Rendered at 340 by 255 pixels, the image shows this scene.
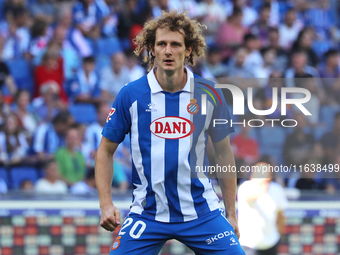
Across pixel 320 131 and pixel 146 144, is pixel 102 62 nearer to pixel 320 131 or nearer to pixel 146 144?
pixel 320 131

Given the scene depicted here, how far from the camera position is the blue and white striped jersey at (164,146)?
3.63m

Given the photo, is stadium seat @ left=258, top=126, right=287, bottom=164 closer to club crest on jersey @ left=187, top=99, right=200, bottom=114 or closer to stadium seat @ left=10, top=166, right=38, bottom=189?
stadium seat @ left=10, top=166, right=38, bottom=189

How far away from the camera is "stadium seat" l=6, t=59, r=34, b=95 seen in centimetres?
875

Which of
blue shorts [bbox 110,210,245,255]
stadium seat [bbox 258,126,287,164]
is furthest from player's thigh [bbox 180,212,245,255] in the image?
stadium seat [bbox 258,126,287,164]

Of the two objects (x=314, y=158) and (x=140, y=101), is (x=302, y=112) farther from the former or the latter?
(x=140, y=101)

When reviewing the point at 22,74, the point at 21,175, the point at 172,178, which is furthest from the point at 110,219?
the point at 22,74

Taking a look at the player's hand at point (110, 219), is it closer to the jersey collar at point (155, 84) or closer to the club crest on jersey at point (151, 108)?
the club crest on jersey at point (151, 108)

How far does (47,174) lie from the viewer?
713 cm

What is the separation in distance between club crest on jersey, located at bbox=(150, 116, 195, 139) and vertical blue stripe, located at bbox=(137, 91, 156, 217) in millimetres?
48

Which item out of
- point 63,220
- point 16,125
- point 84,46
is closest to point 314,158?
point 63,220

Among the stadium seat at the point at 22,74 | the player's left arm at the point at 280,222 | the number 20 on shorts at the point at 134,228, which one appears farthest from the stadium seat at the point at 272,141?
the stadium seat at the point at 22,74

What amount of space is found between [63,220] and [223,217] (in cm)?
317

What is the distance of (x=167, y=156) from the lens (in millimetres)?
3623

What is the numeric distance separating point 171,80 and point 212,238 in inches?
43.3
